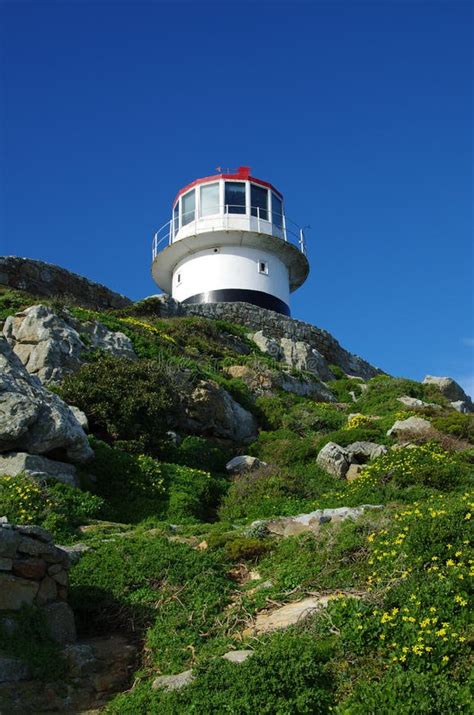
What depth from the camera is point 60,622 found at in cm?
679

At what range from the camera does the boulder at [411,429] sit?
15.2 metres

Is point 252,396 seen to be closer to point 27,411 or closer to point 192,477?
point 192,477

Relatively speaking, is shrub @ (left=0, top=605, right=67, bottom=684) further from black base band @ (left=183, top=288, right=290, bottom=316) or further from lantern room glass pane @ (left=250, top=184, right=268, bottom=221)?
lantern room glass pane @ (left=250, top=184, right=268, bottom=221)

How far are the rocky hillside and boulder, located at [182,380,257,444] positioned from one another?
0.05m

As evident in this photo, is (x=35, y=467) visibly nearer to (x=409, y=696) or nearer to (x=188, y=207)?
(x=409, y=696)

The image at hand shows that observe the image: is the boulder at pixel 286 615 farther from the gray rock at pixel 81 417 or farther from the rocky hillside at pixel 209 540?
the gray rock at pixel 81 417

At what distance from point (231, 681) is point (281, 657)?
1.46ft

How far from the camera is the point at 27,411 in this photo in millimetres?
11516

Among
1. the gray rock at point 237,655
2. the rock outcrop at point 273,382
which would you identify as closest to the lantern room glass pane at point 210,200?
the rock outcrop at point 273,382

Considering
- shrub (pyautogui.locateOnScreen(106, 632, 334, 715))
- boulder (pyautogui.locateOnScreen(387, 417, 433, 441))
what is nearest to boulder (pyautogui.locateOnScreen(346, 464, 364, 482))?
boulder (pyautogui.locateOnScreen(387, 417, 433, 441))

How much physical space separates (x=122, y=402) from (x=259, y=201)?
2003 cm

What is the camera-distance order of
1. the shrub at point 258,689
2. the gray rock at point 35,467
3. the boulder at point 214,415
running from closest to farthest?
the shrub at point 258,689, the gray rock at point 35,467, the boulder at point 214,415

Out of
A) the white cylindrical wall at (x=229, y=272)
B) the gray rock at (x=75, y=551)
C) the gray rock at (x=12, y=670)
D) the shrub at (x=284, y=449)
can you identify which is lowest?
the gray rock at (x=12, y=670)

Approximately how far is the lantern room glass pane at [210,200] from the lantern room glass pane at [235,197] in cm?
45
